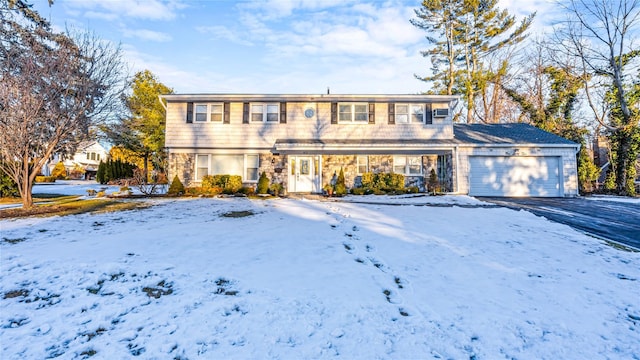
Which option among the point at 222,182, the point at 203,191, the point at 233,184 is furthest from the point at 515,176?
the point at 203,191

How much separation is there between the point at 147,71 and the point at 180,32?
1301 cm

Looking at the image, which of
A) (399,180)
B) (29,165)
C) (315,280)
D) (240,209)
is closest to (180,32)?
(29,165)

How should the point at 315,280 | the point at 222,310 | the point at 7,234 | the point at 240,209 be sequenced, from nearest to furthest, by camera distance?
the point at 222,310, the point at 315,280, the point at 7,234, the point at 240,209

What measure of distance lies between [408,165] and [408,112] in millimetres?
2624

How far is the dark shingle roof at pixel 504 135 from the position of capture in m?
13.9

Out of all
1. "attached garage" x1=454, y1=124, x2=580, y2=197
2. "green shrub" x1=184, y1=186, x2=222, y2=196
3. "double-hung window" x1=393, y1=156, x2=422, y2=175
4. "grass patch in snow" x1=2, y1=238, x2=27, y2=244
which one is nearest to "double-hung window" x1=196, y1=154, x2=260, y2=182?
"green shrub" x1=184, y1=186, x2=222, y2=196

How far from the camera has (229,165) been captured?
47.3 ft

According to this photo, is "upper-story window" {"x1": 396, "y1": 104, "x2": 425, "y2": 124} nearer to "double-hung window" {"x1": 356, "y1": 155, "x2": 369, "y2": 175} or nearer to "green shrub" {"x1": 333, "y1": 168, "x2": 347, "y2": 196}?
"double-hung window" {"x1": 356, "y1": 155, "x2": 369, "y2": 175}

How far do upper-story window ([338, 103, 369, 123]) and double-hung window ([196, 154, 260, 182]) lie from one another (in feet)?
15.4

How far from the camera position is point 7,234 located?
18.6ft

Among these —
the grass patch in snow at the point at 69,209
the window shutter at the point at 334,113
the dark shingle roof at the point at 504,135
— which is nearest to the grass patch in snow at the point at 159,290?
the grass patch in snow at the point at 69,209

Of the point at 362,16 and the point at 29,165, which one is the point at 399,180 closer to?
the point at 362,16

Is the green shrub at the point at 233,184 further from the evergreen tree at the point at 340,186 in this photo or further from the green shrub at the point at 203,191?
the evergreen tree at the point at 340,186

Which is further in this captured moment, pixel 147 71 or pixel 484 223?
pixel 147 71
